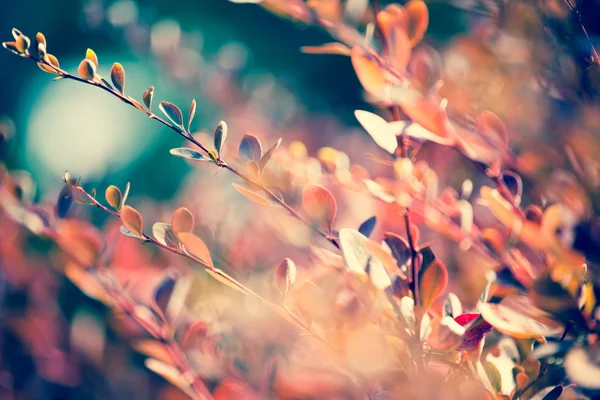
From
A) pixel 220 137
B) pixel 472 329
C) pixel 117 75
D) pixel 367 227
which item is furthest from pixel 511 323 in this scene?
pixel 117 75

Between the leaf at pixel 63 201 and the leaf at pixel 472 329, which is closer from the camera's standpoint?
the leaf at pixel 472 329

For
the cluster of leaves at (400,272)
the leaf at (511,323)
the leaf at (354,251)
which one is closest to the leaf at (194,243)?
the cluster of leaves at (400,272)

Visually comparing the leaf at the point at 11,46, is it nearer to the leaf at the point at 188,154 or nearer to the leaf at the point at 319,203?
the leaf at the point at 188,154

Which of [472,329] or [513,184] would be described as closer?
[472,329]

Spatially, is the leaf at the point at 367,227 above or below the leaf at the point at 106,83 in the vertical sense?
below

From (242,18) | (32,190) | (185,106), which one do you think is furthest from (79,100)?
(32,190)

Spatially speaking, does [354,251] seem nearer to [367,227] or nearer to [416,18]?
[367,227]

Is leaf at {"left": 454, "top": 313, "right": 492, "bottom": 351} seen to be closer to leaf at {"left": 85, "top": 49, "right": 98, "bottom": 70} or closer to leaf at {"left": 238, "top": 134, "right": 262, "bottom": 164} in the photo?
leaf at {"left": 238, "top": 134, "right": 262, "bottom": 164}
